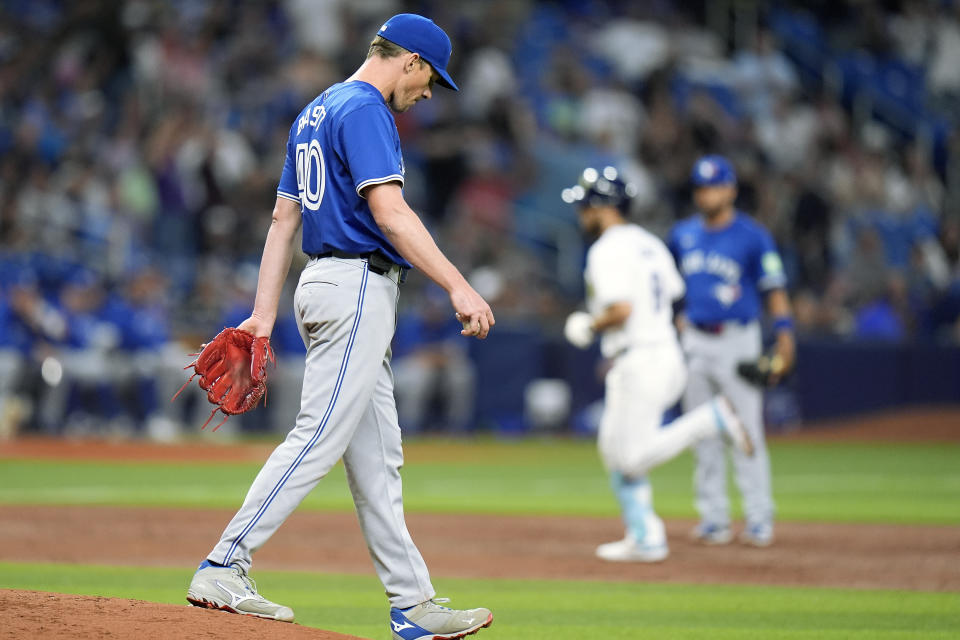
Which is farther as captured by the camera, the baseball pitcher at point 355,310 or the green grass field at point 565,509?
the green grass field at point 565,509

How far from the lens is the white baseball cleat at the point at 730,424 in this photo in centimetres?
824

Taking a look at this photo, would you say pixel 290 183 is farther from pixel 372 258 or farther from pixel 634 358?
pixel 634 358

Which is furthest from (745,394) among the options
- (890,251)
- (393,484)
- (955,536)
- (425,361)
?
(890,251)

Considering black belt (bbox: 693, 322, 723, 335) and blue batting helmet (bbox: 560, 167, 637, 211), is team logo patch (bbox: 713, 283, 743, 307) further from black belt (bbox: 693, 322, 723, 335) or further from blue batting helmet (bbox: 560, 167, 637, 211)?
blue batting helmet (bbox: 560, 167, 637, 211)

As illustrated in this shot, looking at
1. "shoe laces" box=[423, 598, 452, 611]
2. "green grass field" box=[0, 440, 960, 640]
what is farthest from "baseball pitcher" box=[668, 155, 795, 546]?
"shoe laces" box=[423, 598, 452, 611]

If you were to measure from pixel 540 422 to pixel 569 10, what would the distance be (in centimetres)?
950

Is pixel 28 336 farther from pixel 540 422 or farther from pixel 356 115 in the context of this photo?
pixel 356 115

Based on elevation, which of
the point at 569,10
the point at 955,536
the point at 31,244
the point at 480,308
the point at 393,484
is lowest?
the point at 955,536

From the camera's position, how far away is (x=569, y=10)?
984 inches

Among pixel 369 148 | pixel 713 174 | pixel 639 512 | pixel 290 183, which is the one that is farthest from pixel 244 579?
pixel 713 174

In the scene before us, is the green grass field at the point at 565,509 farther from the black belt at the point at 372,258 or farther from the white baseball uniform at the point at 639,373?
the black belt at the point at 372,258

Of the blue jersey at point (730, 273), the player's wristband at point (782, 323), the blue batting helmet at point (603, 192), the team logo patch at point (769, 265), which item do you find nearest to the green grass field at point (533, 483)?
the player's wristband at point (782, 323)

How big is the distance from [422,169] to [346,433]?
16.0 metres

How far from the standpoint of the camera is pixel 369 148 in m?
4.80
